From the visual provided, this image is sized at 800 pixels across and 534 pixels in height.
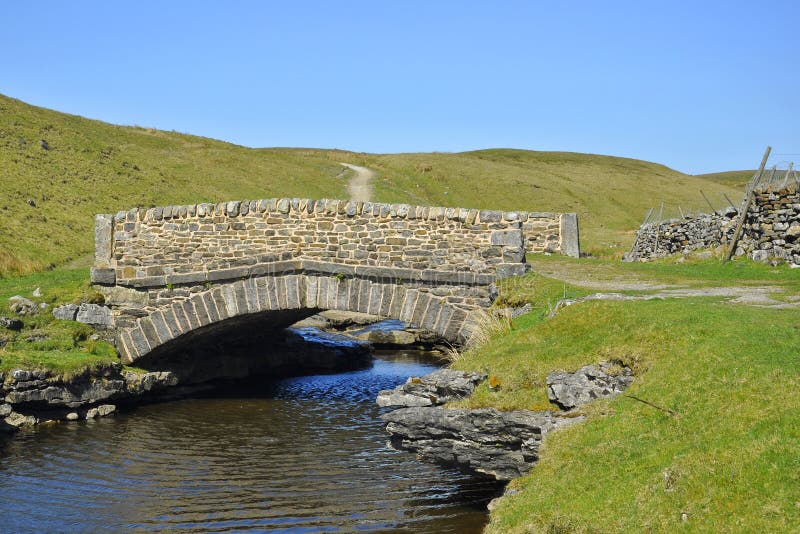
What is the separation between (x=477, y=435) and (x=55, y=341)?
434 inches

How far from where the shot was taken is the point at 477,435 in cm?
1178

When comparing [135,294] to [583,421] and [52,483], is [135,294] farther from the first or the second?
[583,421]

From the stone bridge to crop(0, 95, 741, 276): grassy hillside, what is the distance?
9.09 m

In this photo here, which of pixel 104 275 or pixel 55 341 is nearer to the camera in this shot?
pixel 55 341

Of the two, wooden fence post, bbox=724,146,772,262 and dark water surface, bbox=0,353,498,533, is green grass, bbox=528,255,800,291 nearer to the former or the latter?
wooden fence post, bbox=724,146,772,262

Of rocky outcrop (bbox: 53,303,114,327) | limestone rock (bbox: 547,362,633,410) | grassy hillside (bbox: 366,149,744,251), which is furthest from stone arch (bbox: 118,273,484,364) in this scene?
grassy hillside (bbox: 366,149,744,251)

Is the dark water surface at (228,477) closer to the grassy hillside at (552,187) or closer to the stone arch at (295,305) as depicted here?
the stone arch at (295,305)

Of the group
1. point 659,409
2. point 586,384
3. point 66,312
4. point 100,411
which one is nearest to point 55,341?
point 66,312

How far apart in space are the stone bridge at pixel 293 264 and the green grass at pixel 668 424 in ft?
12.6

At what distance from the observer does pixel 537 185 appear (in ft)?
228

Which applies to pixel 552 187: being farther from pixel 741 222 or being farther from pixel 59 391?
pixel 59 391

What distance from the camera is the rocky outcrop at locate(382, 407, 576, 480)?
1102cm

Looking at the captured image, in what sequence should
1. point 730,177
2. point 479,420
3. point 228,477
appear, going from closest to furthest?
1. point 479,420
2. point 228,477
3. point 730,177

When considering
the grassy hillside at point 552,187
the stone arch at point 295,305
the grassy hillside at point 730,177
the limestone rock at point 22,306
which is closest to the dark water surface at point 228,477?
the stone arch at point 295,305
